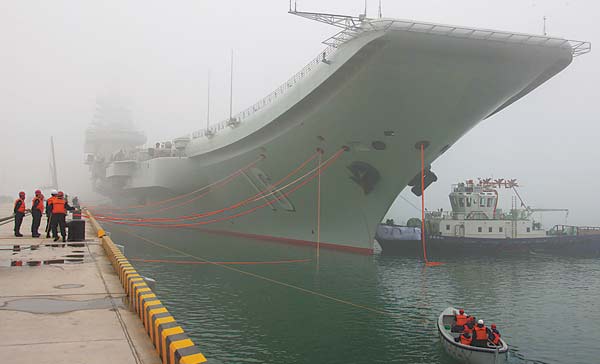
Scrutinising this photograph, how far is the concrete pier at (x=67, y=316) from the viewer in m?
3.91

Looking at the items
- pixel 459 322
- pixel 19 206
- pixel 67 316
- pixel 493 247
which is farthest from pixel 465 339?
pixel 493 247

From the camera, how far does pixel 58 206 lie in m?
10.8

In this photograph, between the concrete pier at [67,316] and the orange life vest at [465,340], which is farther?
the orange life vest at [465,340]

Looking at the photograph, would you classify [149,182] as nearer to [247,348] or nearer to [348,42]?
[348,42]

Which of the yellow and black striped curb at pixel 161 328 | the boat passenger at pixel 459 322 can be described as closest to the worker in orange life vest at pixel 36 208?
the yellow and black striped curb at pixel 161 328

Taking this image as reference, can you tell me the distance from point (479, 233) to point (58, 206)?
22.3 meters

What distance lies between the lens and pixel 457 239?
81.0 ft

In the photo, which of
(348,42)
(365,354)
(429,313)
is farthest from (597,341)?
(348,42)

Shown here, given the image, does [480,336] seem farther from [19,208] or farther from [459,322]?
[19,208]

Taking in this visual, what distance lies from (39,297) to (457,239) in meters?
22.2

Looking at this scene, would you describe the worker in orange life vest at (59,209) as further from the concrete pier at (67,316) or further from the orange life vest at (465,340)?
the orange life vest at (465,340)

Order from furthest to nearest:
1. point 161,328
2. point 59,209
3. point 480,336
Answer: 1. point 59,209
2. point 480,336
3. point 161,328

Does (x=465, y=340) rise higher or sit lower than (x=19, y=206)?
lower

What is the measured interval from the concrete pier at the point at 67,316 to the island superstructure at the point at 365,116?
9127 mm
